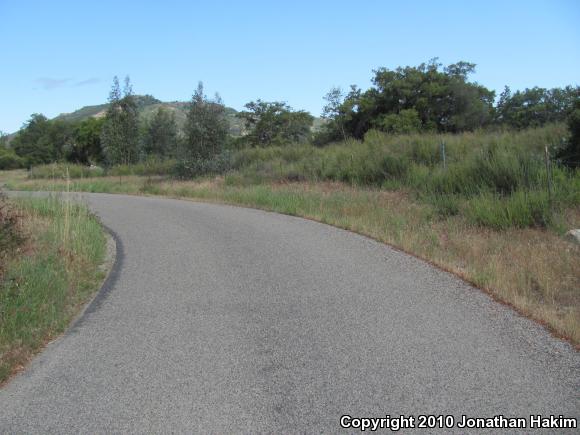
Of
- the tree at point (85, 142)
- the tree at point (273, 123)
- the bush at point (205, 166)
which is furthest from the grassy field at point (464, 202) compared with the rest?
the tree at point (85, 142)

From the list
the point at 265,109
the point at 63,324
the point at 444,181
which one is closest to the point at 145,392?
the point at 63,324

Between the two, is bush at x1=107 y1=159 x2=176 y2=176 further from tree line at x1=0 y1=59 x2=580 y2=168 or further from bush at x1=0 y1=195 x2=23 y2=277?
bush at x1=0 y1=195 x2=23 y2=277

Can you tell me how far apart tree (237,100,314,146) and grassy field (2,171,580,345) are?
1413 inches

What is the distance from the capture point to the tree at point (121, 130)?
151 ft

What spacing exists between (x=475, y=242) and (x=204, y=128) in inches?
Result: 1029

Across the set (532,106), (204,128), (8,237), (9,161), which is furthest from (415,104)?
(9,161)

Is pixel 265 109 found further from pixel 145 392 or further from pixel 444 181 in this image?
pixel 145 392

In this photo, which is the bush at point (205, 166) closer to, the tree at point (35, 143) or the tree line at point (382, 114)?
the tree line at point (382, 114)

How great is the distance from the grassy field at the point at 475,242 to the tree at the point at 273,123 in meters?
35.9

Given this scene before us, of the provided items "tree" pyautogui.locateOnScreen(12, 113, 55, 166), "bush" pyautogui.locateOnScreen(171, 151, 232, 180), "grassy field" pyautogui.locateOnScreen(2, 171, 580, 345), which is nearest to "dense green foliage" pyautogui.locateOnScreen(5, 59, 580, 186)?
"bush" pyautogui.locateOnScreen(171, 151, 232, 180)

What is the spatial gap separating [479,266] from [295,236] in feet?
14.6

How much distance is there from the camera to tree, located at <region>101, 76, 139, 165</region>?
46031 millimetres

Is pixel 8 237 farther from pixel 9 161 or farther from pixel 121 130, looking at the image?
pixel 9 161

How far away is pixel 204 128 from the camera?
111 feet
